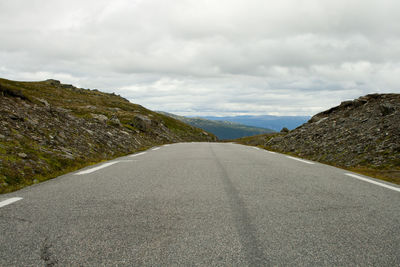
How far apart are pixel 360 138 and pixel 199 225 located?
1303cm

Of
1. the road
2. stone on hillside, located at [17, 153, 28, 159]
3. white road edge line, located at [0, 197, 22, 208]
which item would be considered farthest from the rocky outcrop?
stone on hillside, located at [17, 153, 28, 159]

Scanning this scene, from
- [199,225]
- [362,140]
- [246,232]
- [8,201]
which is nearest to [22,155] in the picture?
[8,201]

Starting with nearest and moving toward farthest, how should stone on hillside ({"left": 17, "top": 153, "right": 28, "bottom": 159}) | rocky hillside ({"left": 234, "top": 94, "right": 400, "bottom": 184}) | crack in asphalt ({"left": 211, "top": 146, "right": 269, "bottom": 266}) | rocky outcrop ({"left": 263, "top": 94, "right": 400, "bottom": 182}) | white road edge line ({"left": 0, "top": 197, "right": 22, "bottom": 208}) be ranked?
crack in asphalt ({"left": 211, "top": 146, "right": 269, "bottom": 266}) < white road edge line ({"left": 0, "top": 197, "right": 22, "bottom": 208}) < stone on hillside ({"left": 17, "top": 153, "right": 28, "bottom": 159}) < rocky hillside ({"left": 234, "top": 94, "right": 400, "bottom": 184}) < rocky outcrop ({"left": 263, "top": 94, "right": 400, "bottom": 182})

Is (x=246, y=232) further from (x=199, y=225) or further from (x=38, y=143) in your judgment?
(x=38, y=143)

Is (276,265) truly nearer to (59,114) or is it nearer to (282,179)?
(282,179)

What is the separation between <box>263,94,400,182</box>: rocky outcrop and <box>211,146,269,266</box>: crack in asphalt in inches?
322

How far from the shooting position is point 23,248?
289 cm

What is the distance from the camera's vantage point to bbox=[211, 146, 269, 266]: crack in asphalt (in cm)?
273

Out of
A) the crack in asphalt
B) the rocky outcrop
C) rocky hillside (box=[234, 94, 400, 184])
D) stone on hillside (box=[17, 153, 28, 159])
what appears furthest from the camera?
the rocky outcrop

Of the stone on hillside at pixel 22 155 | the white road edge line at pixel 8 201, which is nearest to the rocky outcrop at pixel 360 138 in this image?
the white road edge line at pixel 8 201

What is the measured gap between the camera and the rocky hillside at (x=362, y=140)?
Answer: 10.6 meters

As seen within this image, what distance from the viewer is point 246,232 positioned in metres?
3.39

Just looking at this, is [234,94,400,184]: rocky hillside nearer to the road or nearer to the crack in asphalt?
the road

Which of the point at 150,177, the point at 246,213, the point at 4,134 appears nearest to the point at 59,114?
the point at 4,134
